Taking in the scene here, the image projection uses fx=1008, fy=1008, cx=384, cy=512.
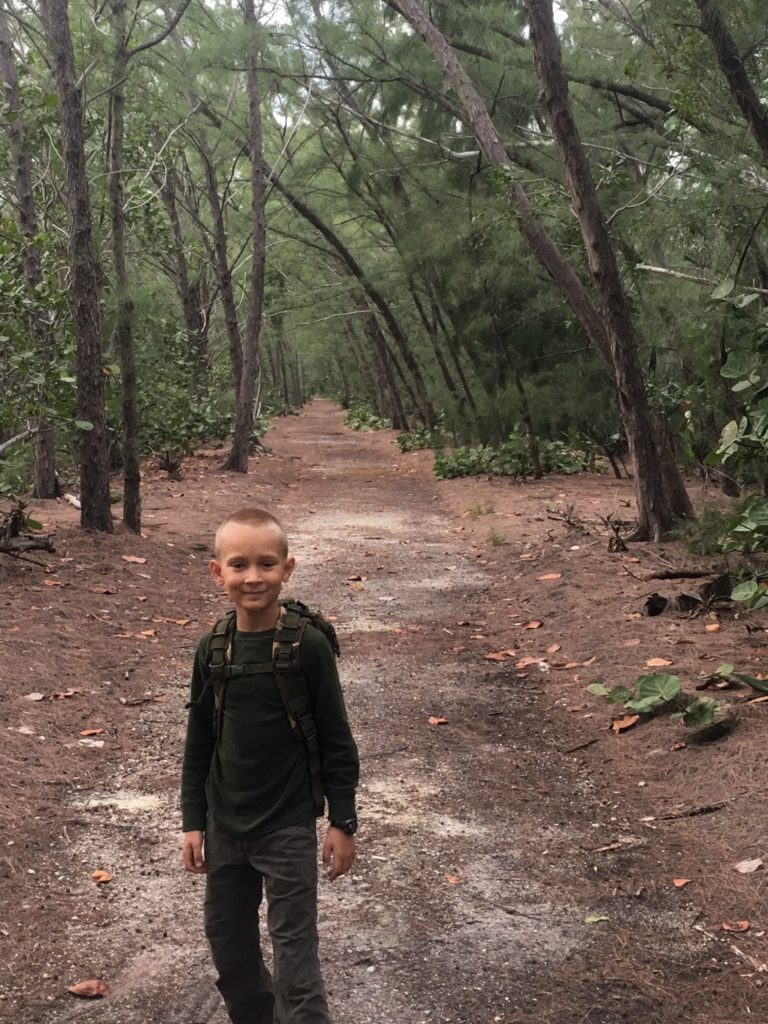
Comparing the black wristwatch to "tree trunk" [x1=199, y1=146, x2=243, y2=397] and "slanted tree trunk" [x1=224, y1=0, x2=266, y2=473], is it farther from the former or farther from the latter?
"tree trunk" [x1=199, y1=146, x2=243, y2=397]

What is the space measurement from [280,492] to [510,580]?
9078 mm

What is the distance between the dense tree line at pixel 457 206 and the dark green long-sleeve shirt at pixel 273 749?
356 centimetres

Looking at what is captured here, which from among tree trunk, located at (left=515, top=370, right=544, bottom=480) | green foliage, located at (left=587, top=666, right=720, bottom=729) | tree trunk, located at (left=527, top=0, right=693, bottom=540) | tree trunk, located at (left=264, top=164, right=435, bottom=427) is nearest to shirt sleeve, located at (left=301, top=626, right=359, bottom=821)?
green foliage, located at (left=587, top=666, right=720, bottom=729)

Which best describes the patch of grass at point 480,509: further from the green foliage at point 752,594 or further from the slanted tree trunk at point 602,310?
the green foliage at point 752,594

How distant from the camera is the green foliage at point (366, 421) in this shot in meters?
39.0

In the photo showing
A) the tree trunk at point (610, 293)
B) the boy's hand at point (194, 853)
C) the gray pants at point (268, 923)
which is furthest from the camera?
the tree trunk at point (610, 293)

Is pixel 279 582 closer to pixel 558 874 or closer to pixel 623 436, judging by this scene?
pixel 558 874

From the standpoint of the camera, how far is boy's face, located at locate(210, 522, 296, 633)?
2.57 m

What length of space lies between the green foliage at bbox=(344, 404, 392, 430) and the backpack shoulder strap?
34.7 meters

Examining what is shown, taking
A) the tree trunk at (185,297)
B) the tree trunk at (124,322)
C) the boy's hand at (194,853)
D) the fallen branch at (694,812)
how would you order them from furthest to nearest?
1. the tree trunk at (185,297)
2. the tree trunk at (124,322)
3. the fallen branch at (694,812)
4. the boy's hand at (194,853)

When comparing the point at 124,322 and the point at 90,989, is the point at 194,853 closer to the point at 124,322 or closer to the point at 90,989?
the point at 90,989

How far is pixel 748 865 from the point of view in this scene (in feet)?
12.3

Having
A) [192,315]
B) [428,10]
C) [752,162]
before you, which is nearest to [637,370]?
A: [752,162]

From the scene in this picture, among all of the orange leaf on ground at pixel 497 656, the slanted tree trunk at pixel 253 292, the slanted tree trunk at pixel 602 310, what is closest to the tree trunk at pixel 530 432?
the slanted tree trunk at pixel 253 292
